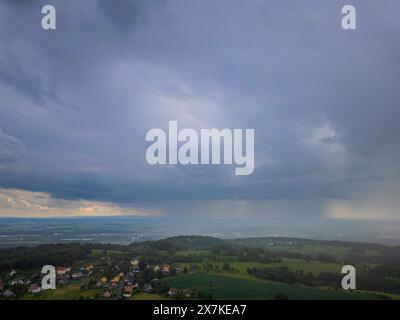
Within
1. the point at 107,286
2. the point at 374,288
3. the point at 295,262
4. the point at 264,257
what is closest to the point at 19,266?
the point at 107,286

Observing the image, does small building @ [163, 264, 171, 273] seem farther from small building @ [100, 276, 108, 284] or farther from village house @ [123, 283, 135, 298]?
small building @ [100, 276, 108, 284]

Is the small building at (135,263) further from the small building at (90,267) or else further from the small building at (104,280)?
the small building at (90,267)

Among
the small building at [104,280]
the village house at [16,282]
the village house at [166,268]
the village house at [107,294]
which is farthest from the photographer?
the village house at [166,268]

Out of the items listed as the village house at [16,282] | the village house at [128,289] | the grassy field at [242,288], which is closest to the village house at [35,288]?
the village house at [16,282]

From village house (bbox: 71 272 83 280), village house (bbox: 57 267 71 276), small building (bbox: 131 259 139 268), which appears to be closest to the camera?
village house (bbox: 71 272 83 280)

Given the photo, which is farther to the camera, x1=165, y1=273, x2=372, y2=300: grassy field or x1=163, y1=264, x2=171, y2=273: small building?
x1=163, y1=264, x2=171, y2=273: small building

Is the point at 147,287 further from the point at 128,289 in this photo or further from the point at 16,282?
the point at 16,282

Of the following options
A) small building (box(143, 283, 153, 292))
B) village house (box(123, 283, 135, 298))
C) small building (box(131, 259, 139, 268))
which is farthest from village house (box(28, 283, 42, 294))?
small building (box(143, 283, 153, 292))
